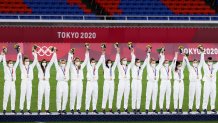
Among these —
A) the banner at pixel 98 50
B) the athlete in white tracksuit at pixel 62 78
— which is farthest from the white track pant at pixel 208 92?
the banner at pixel 98 50

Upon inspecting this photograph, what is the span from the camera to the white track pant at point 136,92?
88.1 ft

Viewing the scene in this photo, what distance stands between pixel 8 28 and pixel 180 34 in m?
10.6

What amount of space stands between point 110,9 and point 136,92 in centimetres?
2451

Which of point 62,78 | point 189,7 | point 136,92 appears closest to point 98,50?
point 189,7

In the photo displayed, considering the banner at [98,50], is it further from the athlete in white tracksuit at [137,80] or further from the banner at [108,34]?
the athlete in white tracksuit at [137,80]

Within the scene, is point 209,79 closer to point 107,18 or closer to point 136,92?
point 136,92

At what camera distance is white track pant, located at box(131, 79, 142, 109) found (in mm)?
26844

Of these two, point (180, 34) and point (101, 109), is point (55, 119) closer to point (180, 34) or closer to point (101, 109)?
point (101, 109)

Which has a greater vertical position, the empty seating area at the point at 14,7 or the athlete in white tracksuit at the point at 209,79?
the empty seating area at the point at 14,7

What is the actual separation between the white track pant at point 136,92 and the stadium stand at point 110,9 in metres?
21.3

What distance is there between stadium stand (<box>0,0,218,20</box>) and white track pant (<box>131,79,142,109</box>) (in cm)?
2128

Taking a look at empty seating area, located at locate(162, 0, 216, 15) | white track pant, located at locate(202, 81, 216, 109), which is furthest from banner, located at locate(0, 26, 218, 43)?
white track pant, located at locate(202, 81, 216, 109)

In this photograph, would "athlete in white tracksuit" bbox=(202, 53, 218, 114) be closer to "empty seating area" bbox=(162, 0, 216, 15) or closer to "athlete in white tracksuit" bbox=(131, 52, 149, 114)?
"athlete in white tracksuit" bbox=(131, 52, 149, 114)

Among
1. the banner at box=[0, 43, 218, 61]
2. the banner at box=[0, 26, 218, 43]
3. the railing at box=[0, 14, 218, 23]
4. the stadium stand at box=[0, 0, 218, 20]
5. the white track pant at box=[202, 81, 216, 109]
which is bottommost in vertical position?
the white track pant at box=[202, 81, 216, 109]
